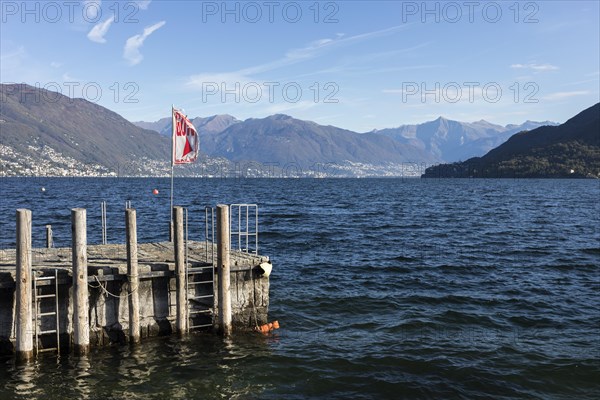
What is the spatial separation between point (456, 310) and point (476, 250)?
52.6ft

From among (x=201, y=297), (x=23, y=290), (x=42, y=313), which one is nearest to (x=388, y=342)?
(x=201, y=297)

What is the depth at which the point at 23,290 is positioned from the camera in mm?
13320

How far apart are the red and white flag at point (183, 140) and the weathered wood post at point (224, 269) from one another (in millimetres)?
3600

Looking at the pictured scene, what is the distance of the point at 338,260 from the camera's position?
3159cm

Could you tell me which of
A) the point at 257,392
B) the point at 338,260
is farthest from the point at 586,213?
the point at 257,392

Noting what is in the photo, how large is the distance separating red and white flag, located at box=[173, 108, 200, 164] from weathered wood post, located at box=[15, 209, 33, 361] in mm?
6050

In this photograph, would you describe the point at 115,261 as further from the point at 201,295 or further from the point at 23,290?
the point at 23,290

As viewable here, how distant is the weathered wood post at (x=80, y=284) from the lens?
545 inches

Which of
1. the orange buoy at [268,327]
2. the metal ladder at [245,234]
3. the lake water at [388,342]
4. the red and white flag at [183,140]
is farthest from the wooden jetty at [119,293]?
the red and white flag at [183,140]

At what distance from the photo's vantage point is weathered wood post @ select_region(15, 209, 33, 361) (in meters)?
13.3

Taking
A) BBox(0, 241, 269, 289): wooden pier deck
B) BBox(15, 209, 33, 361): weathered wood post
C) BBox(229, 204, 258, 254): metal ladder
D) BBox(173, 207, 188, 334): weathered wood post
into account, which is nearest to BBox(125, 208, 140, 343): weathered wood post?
BBox(0, 241, 269, 289): wooden pier deck

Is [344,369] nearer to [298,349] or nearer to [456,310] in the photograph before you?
[298,349]

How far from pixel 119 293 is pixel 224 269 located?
10.5 ft

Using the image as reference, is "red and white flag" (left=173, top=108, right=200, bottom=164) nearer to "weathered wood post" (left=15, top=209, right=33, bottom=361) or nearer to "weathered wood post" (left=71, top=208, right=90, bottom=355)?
"weathered wood post" (left=71, top=208, right=90, bottom=355)
